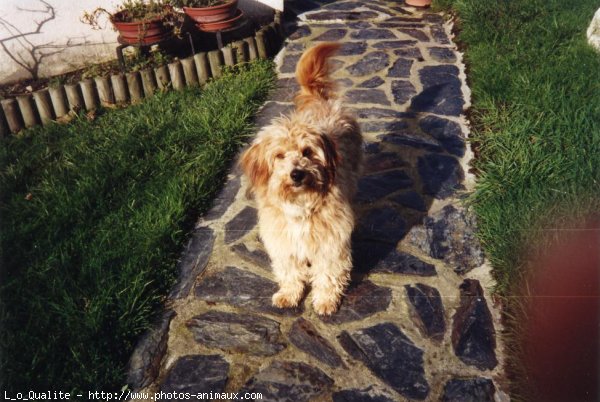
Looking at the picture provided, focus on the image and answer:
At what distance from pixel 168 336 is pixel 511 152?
11.4 ft

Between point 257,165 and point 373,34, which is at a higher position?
point 257,165

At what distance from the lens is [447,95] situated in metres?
5.88

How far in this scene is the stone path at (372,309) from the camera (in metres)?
2.85

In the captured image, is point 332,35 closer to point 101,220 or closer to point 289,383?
point 101,220

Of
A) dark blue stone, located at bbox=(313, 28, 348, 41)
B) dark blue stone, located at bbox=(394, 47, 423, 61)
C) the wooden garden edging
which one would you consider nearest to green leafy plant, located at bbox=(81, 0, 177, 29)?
the wooden garden edging

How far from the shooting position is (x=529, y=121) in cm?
464

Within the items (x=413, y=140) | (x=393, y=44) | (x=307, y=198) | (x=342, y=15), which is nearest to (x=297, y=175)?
(x=307, y=198)

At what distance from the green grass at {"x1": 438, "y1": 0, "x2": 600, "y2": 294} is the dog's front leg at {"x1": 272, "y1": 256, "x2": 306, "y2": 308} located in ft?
4.85

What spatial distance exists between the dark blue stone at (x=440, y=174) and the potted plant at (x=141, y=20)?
403cm

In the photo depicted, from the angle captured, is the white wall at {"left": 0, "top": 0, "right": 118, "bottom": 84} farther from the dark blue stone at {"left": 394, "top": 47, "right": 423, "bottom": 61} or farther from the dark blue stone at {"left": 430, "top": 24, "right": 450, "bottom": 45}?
the dark blue stone at {"left": 430, "top": 24, "right": 450, "bottom": 45}

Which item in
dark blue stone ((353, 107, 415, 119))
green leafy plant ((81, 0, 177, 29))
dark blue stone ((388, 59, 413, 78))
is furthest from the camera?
dark blue stone ((388, 59, 413, 78))

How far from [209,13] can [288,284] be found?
485cm

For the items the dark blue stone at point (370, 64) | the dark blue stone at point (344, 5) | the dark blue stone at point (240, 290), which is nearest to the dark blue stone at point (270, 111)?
the dark blue stone at point (370, 64)

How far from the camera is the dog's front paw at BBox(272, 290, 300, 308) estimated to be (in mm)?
3355
